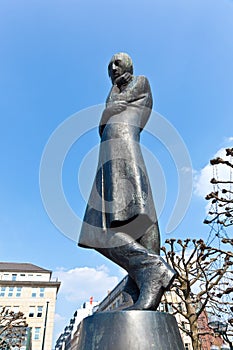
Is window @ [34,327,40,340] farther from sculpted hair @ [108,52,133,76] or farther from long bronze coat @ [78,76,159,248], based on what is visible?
sculpted hair @ [108,52,133,76]

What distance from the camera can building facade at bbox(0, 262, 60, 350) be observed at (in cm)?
A: 5297

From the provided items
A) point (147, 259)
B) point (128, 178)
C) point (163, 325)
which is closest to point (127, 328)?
point (163, 325)

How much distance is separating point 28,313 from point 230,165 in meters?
56.3

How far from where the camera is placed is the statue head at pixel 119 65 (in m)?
4.17

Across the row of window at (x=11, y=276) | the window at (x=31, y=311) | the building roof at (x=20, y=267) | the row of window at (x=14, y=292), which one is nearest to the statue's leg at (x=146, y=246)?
the window at (x=31, y=311)

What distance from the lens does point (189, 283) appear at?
1254 centimetres

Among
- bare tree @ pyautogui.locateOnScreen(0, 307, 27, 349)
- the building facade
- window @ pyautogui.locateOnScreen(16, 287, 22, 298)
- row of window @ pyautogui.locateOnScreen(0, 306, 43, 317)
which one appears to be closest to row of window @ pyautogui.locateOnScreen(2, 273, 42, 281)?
the building facade

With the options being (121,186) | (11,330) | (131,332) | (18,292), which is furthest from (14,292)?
(131,332)

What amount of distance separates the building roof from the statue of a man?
2462 inches

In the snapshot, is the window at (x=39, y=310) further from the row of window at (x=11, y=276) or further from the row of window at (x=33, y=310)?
the row of window at (x=11, y=276)

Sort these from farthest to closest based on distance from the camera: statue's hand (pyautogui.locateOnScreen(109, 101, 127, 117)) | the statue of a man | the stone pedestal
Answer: statue's hand (pyautogui.locateOnScreen(109, 101, 127, 117))
the statue of a man
the stone pedestal

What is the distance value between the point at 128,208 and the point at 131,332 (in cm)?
113

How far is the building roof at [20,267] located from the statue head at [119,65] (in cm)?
6241

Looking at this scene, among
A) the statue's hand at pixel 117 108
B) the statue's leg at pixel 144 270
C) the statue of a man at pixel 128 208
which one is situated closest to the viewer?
the statue's leg at pixel 144 270
